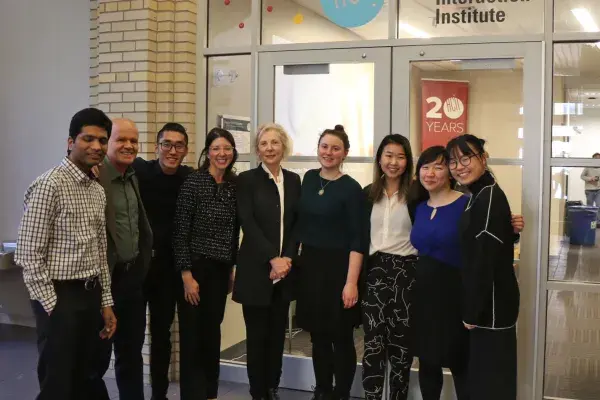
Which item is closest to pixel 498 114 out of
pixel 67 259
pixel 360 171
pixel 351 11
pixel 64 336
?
pixel 360 171

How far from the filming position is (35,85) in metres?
6.68

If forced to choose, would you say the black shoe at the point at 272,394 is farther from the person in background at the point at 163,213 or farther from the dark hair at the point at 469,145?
the dark hair at the point at 469,145

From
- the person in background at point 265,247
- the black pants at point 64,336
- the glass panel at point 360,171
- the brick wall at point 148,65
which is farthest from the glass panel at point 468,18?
the black pants at point 64,336

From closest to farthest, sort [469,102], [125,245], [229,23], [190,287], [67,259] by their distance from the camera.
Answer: [67,259], [125,245], [190,287], [469,102], [229,23]

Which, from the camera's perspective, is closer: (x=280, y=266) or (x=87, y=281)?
(x=87, y=281)

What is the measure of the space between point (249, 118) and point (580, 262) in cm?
268

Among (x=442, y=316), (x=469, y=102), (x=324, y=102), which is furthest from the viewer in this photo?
(x=324, y=102)

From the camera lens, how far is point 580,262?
4.43m

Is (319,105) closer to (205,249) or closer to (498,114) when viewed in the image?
(498,114)

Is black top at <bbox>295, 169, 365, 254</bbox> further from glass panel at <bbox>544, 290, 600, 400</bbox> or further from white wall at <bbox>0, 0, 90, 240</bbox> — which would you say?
white wall at <bbox>0, 0, 90, 240</bbox>

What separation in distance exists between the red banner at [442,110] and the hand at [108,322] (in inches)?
97.5

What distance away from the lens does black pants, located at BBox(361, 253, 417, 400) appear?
3852mm

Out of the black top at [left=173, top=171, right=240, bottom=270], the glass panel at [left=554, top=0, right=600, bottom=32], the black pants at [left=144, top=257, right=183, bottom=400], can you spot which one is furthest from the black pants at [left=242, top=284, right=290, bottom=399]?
the glass panel at [left=554, top=0, right=600, bottom=32]

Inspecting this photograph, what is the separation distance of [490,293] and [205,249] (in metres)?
1.76
